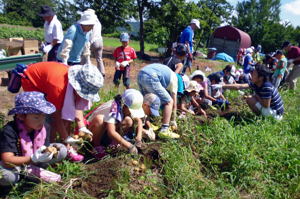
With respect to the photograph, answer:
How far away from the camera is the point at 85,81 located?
2557mm

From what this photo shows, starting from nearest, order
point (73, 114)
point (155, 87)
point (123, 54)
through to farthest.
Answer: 1. point (73, 114)
2. point (155, 87)
3. point (123, 54)

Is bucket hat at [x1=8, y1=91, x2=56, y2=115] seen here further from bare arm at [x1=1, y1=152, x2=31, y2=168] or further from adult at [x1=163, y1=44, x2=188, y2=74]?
adult at [x1=163, y1=44, x2=188, y2=74]

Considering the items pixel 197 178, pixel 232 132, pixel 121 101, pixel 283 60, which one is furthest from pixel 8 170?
pixel 283 60

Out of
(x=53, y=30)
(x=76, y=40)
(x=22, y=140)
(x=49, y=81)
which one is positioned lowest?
(x=22, y=140)

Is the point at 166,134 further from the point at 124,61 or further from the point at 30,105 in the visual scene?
the point at 124,61

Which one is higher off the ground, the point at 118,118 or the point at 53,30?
the point at 53,30

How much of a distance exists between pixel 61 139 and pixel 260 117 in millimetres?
3393

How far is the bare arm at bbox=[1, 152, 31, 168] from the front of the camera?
7.16ft

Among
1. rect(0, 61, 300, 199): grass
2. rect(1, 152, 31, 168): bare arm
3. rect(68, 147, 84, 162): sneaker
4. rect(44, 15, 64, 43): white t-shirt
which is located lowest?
rect(0, 61, 300, 199): grass

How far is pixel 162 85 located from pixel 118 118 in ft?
4.01

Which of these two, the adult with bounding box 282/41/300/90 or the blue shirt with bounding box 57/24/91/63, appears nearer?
the blue shirt with bounding box 57/24/91/63

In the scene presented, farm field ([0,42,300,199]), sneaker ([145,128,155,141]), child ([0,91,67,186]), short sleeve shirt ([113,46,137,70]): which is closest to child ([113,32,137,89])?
short sleeve shirt ([113,46,137,70])

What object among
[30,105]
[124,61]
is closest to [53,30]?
[124,61]

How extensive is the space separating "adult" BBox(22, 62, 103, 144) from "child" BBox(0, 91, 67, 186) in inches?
12.2
